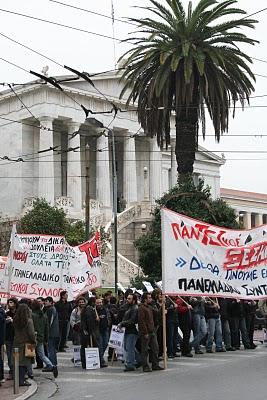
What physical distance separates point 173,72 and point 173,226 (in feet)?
53.6

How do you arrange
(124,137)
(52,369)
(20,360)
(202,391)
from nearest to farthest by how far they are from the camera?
(202,391)
(20,360)
(52,369)
(124,137)

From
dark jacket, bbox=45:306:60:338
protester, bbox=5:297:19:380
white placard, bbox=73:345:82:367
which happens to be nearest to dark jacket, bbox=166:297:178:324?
white placard, bbox=73:345:82:367

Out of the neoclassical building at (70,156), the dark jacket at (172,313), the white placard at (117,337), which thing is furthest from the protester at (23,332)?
the neoclassical building at (70,156)

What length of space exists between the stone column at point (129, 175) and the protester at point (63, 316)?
34815 mm

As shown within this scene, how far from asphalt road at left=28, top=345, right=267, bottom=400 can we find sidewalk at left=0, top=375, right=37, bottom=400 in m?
0.13

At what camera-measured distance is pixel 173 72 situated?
3112cm

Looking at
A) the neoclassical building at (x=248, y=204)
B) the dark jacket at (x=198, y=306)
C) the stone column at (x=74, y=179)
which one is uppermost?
the neoclassical building at (x=248, y=204)

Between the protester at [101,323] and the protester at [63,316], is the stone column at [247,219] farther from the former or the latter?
the protester at [101,323]

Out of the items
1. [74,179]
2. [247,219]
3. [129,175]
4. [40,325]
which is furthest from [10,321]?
[247,219]

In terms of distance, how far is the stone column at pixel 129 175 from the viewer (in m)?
55.7

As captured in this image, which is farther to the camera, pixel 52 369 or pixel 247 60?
pixel 247 60

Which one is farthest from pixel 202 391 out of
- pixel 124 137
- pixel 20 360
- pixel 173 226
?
pixel 124 137

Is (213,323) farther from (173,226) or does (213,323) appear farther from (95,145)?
(95,145)

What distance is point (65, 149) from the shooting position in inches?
2176
